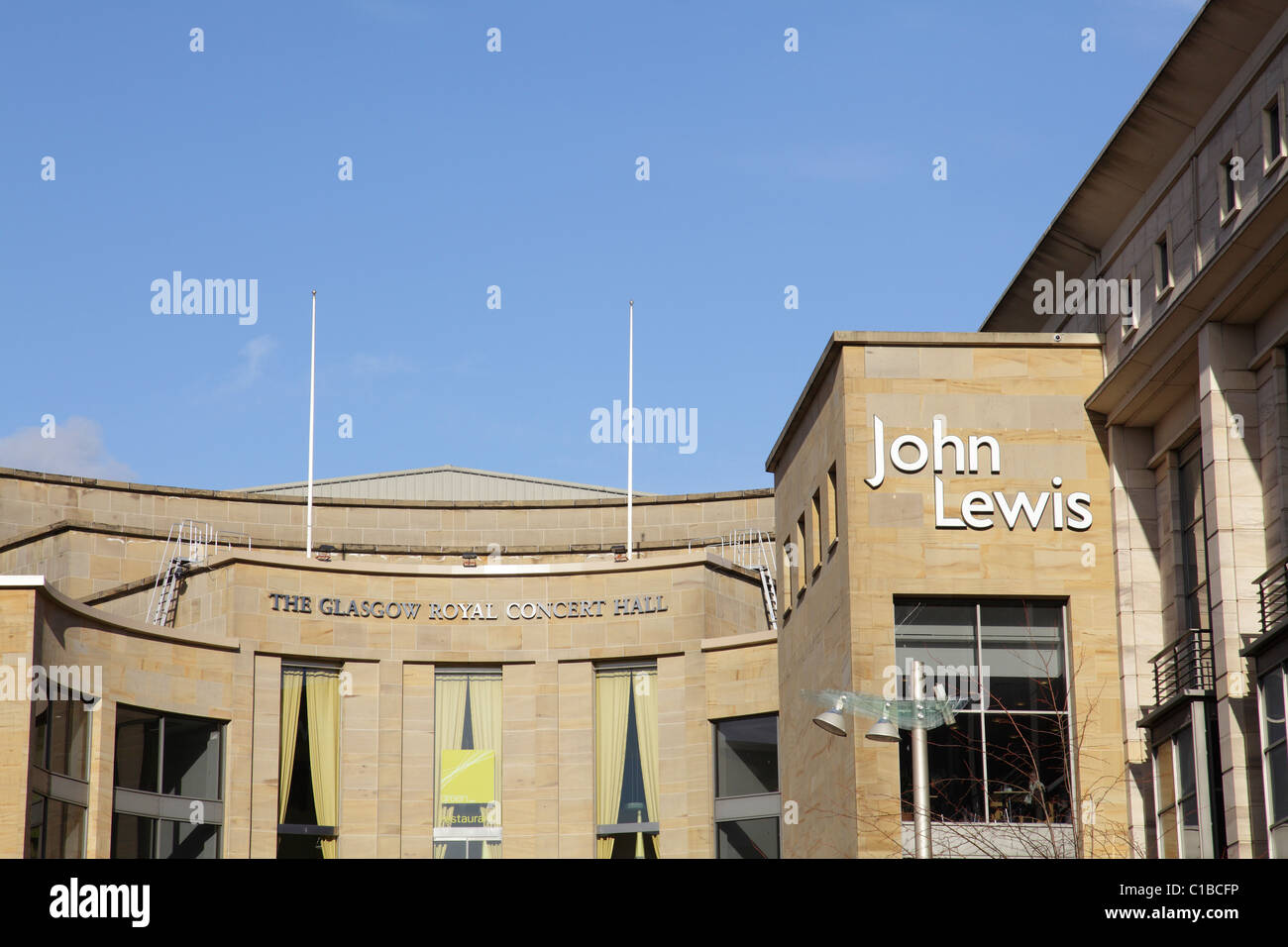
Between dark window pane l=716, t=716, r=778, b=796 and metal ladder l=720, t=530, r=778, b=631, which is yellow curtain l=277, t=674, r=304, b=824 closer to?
dark window pane l=716, t=716, r=778, b=796

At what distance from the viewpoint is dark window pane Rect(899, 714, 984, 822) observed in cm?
3052

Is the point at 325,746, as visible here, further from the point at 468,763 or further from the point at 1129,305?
the point at 1129,305

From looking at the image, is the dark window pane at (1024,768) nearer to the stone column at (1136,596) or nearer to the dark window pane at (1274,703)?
the stone column at (1136,596)

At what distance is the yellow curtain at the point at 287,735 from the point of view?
42.9 metres

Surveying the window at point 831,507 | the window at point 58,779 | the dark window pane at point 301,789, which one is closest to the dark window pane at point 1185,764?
the window at point 831,507

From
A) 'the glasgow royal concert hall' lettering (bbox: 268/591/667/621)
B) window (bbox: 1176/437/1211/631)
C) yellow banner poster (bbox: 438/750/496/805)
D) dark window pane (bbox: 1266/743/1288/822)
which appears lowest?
dark window pane (bbox: 1266/743/1288/822)

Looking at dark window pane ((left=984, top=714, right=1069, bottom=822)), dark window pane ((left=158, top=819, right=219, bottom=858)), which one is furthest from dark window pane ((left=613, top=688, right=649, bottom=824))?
dark window pane ((left=984, top=714, right=1069, bottom=822))

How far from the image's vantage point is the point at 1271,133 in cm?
2759

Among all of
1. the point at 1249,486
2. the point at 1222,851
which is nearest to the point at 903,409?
the point at 1249,486

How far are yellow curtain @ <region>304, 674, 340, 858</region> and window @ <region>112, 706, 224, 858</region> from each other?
86.6 inches

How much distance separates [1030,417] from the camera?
33312 millimetres

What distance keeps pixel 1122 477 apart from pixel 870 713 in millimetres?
6692

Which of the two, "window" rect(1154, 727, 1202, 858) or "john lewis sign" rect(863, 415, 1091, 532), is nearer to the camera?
"window" rect(1154, 727, 1202, 858)
